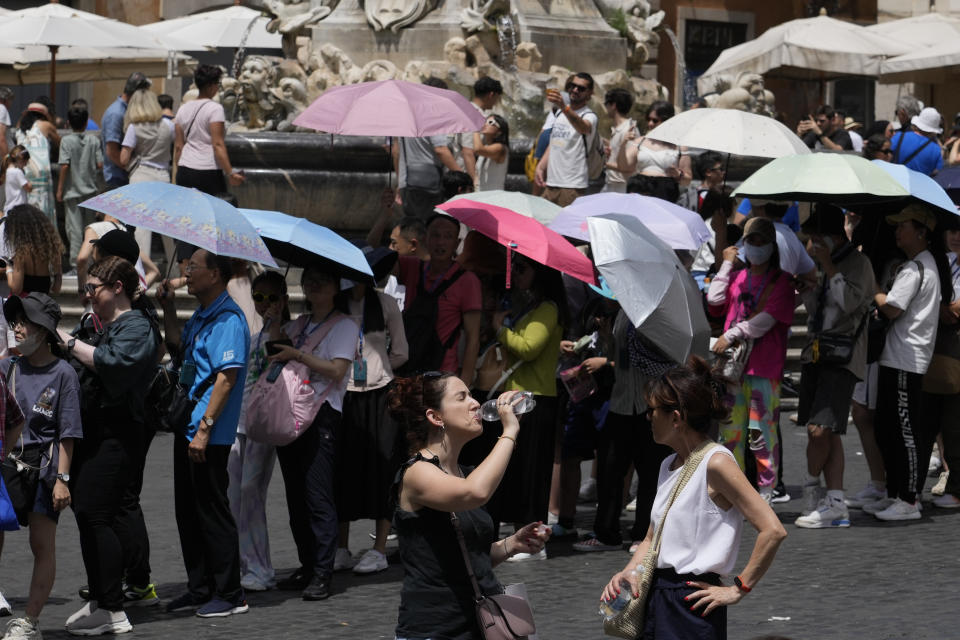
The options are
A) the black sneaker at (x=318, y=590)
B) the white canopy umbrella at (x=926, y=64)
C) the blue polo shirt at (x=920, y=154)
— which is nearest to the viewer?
the black sneaker at (x=318, y=590)

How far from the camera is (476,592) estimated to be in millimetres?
5125

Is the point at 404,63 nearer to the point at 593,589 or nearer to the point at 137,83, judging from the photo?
the point at 137,83

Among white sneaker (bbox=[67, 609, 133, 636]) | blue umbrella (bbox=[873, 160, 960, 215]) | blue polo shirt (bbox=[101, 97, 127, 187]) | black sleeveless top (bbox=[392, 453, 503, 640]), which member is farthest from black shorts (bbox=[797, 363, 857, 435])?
blue polo shirt (bbox=[101, 97, 127, 187])

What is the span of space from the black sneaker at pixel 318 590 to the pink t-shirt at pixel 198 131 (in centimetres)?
609

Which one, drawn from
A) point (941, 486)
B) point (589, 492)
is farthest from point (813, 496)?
point (589, 492)

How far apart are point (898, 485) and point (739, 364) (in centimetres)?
111

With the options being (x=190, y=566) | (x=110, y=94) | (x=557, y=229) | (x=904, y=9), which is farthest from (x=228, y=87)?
(x=904, y=9)

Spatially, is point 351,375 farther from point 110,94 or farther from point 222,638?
point 110,94

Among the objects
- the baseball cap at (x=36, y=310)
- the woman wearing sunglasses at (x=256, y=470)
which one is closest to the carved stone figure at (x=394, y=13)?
the woman wearing sunglasses at (x=256, y=470)

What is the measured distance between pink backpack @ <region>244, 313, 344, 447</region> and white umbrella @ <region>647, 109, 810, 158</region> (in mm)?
3080

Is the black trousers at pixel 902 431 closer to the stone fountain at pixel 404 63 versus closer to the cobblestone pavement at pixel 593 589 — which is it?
the cobblestone pavement at pixel 593 589

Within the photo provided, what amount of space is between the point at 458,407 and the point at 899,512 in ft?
16.3

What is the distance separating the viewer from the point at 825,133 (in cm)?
1716

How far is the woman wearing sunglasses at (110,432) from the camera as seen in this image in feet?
23.2
